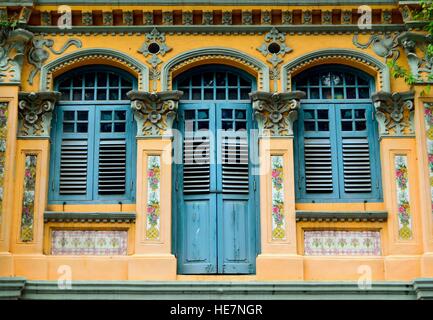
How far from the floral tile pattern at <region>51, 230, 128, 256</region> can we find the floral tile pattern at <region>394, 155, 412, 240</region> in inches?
149

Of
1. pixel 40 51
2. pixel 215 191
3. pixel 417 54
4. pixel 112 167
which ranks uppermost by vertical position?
pixel 40 51

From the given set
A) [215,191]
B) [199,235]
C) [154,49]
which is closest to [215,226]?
[199,235]

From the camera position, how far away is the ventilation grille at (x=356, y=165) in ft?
42.8

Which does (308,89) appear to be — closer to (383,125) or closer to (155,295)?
(383,125)

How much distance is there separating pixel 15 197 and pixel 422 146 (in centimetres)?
566

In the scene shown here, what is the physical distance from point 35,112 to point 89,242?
6.64 ft

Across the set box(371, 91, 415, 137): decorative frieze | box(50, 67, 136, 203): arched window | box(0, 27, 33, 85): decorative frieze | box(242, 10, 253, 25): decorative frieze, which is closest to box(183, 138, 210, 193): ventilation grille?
box(50, 67, 136, 203): arched window

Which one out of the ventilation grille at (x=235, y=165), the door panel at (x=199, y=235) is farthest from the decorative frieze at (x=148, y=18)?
the door panel at (x=199, y=235)

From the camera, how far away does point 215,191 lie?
42.3ft

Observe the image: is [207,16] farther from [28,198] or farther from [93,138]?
[28,198]

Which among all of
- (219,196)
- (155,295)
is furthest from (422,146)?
(155,295)

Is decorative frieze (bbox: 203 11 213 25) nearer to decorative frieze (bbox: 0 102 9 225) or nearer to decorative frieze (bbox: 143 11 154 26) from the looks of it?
decorative frieze (bbox: 143 11 154 26)

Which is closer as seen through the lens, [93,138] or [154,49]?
[93,138]
